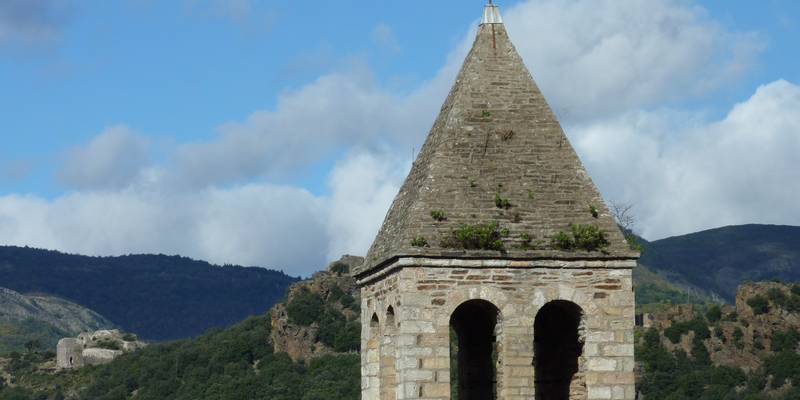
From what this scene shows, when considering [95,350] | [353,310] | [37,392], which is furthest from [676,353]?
[95,350]

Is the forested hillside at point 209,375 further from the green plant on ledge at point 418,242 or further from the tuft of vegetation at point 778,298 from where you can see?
the green plant on ledge at point 418,242

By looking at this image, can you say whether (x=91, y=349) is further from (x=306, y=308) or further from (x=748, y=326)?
(x=748, y=326)

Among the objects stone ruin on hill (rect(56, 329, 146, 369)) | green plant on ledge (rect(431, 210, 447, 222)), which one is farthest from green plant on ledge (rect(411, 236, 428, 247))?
stone ruin on hill (rect(56, 329, 146, 369))

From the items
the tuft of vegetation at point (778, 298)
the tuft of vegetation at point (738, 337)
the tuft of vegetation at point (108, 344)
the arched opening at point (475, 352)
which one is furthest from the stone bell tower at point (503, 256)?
the tuft of vegetation at point (108, 344)

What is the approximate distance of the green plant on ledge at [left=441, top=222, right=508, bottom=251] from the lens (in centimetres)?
2027

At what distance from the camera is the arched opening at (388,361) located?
21312mm

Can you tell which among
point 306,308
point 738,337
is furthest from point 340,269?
point 738,337

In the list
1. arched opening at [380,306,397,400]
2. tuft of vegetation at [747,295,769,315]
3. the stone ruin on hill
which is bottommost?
arched opening at [380,306,397,400]

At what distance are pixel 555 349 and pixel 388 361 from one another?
195cm

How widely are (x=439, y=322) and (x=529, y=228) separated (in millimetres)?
1514

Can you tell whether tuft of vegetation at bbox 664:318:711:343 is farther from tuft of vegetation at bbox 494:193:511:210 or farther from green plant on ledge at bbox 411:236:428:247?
green plant on ledge at bbox 411:236:428:247

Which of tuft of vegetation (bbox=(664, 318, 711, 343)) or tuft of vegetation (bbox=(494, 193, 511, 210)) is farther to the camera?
tuft of vegetation (bbox=(664, 318, 711, 343))

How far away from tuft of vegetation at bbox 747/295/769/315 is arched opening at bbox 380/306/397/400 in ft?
230

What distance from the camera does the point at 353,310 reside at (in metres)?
105
